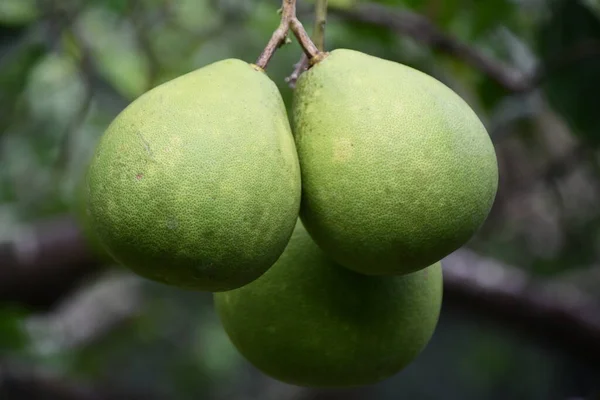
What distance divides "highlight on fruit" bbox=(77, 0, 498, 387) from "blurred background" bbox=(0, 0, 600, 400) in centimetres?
107

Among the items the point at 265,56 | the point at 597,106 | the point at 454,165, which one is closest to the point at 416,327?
the point at 454,165

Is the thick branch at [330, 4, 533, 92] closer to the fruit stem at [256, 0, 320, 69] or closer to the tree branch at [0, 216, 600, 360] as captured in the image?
the tree branch at [0, 216, 600, 360]

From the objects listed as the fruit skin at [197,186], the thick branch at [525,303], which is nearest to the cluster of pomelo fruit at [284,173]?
the fruit skin at [197,186]

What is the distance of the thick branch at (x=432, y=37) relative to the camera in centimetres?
265

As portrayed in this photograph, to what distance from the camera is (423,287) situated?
4.80ft

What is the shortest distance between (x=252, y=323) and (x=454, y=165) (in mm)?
493

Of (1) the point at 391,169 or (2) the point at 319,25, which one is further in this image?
(2) the point at 319,25

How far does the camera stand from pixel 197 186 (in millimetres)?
1101

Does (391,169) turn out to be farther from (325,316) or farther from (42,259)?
(42,259)

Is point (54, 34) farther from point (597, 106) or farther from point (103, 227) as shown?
point (597, 106)

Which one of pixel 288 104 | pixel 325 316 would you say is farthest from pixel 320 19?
pixel 288 104

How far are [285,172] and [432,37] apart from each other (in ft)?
5.50

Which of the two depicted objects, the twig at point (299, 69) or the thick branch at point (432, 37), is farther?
the thick branch at point (432, 37)

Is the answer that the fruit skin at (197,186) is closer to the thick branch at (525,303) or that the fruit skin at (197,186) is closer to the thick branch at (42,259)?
the thick branch at (525,303)
